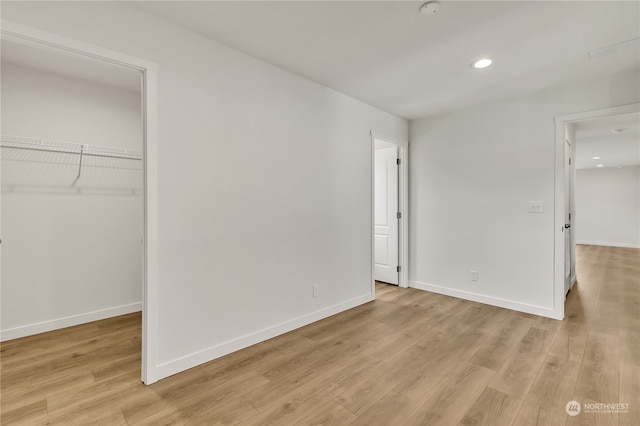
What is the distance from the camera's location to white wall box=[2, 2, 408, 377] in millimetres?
2125

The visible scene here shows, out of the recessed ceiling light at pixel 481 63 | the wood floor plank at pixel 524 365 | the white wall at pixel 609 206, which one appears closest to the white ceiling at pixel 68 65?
the recessed ceiling light at pixel 481 63

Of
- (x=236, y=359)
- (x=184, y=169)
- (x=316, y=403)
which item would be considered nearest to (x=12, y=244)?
(x=184, y=169)

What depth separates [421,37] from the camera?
2.30 m

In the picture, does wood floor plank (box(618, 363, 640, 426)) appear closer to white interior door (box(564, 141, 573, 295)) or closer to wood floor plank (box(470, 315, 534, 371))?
wood floor plank (box(470, 315, 534, 371))

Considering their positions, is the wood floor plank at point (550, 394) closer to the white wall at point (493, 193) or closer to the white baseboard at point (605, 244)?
the white wall at point (493, 193)

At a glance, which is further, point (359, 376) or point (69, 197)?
point (69, 197)

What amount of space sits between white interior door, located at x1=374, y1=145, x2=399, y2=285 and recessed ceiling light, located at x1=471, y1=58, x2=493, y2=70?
5.96 ft

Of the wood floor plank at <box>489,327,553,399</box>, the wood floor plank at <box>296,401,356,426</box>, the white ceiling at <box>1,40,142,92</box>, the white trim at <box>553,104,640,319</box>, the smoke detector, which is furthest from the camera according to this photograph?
the white trim at <box>553,104,640,319</box>

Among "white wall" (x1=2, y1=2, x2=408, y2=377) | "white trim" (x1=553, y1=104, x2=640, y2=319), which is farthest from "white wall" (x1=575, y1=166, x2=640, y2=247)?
"white wall" (x1=2, y1=2, x2=408, y2=377)

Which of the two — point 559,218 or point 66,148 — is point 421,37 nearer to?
point 559,218

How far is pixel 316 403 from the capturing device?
1.86 m

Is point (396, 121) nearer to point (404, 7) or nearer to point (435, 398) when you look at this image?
point (404, 7)

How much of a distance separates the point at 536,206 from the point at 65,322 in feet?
17.1

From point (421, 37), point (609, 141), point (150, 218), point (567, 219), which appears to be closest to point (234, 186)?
point (150, 218)
